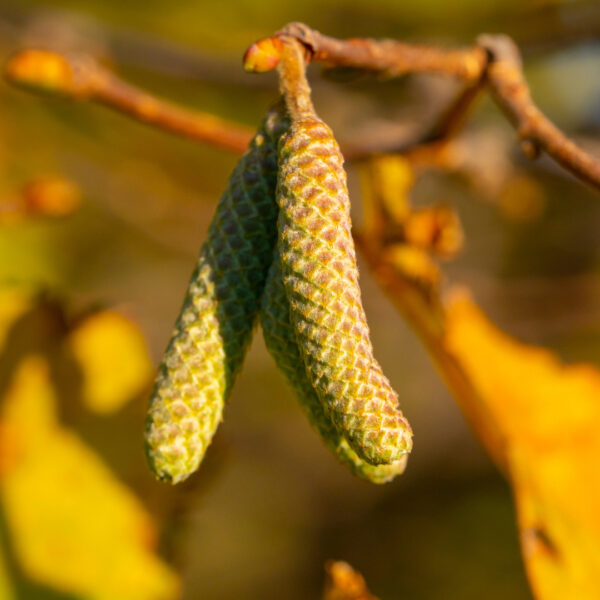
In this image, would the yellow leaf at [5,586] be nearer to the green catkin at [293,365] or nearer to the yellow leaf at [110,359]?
the yellow leaf at [110,359]

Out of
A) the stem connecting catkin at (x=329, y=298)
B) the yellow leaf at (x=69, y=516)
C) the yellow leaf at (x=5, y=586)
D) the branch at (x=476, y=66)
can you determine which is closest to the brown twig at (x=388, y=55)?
the branch at (x=476, y=66)

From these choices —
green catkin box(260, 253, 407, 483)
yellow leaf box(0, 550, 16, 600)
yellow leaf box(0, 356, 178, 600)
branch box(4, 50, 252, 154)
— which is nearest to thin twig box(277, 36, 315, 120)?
green catkin box(260, 253, 407, 483)

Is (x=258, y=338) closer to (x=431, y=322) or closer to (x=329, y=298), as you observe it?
(x=431, y=322)

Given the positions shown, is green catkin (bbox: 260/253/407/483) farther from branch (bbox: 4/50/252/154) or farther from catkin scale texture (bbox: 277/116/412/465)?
branch (bbox: 4/50/252/154)

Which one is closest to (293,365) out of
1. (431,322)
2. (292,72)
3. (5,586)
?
(292,72)

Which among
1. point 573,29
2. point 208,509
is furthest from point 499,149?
point 208,509

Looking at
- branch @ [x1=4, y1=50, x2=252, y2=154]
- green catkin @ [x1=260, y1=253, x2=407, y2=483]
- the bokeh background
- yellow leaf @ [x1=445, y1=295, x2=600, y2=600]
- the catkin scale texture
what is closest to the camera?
the catkin scale texture

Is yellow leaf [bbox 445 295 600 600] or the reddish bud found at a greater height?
the reddish bud
